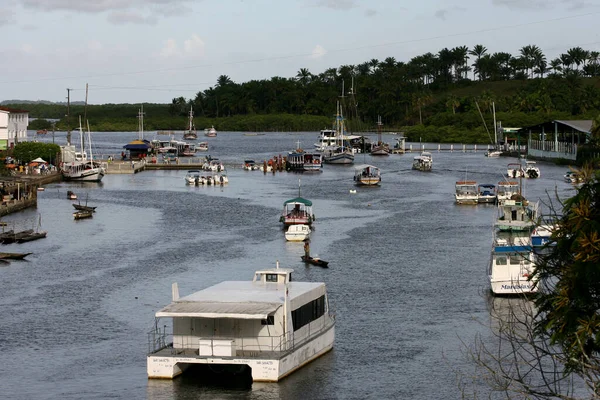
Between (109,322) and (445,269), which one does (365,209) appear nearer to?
(445,269)

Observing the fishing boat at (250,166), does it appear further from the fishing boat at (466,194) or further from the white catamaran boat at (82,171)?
the fishing boat at (466,194)

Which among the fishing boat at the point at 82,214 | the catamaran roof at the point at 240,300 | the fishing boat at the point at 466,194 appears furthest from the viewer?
the fishing boat at the point at 466,194

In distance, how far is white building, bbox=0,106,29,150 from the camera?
453 ft

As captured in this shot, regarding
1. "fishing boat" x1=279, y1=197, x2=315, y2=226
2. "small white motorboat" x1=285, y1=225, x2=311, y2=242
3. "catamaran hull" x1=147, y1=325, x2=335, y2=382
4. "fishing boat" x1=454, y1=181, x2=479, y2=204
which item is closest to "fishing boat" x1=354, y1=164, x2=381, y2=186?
"fishing boat" x1=454, y1=181, x2=479, y2=204

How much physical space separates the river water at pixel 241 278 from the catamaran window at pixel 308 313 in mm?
1711

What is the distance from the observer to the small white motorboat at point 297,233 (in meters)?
75.6

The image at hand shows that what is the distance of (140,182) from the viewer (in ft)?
436

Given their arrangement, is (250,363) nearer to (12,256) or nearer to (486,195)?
(12,256)

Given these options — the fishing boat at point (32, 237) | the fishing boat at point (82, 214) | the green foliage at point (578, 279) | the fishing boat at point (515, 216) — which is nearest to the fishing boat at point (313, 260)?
the fishing boat at point (515, 216)

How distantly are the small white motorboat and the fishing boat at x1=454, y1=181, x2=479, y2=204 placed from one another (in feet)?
98.3

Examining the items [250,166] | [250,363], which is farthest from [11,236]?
[250,166]

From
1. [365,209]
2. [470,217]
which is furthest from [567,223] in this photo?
[365,209]

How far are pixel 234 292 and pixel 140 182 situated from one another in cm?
9540

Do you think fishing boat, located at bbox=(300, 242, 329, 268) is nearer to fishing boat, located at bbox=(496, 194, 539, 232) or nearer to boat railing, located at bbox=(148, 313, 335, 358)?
fishing boat, located at bbox=(496, 194, 539, 232)
